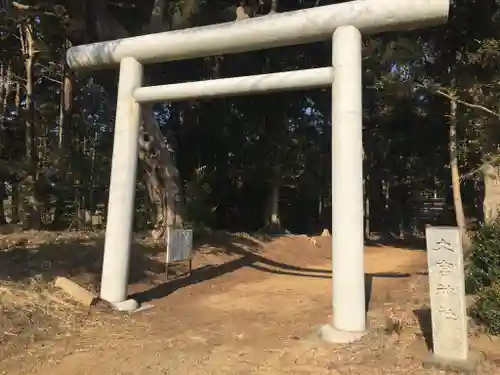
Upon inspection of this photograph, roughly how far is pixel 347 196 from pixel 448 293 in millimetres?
1390

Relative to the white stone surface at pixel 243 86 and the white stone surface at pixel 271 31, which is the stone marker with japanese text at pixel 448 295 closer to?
the white stone surface at pixel 243 86

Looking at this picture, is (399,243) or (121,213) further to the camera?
(399,243)

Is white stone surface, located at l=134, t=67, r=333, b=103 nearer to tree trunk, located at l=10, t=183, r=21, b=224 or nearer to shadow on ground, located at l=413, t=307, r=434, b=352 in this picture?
shadow on ground, located at l=413, t=307, r=434, b=352

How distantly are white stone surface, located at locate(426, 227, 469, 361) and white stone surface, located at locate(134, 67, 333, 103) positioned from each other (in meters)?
2.15

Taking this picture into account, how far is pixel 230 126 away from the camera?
19078mm

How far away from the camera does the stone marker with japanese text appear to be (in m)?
3.90

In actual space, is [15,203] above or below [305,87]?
below

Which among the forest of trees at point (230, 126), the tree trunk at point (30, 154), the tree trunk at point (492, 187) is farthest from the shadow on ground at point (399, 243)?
the tree trunk at point (30, 154)

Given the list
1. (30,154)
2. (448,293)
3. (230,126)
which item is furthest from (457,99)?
(30,154)

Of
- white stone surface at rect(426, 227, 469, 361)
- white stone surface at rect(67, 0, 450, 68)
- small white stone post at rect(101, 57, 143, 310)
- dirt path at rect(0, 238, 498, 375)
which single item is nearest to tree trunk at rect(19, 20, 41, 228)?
dirt path at rect(0, 238, 498, 375)

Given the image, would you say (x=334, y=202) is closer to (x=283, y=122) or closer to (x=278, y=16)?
(x=278, y=16)

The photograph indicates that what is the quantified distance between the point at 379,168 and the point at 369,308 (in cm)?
1869

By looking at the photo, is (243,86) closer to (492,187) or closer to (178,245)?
(178,245)

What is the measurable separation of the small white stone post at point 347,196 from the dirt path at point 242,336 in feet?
0.90
